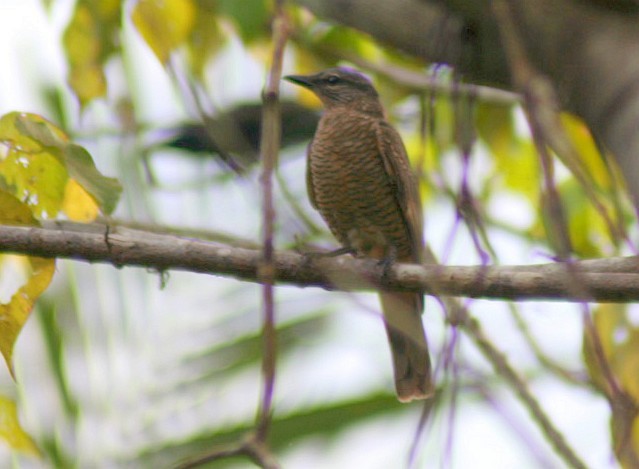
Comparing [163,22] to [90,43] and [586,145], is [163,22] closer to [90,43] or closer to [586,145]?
[90,43]

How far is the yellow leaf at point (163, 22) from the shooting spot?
3227 mm

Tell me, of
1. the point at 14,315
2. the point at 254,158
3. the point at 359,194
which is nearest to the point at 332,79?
the point at 359,194

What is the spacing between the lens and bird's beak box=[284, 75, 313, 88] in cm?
515

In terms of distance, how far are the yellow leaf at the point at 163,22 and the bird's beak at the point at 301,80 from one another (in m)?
1.18

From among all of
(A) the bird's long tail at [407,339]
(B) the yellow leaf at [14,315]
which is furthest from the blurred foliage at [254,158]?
(A) the bird's long tail at [407,339]

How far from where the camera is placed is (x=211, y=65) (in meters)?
4.28

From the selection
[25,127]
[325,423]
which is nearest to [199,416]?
[325,423]

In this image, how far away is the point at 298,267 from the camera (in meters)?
3.37

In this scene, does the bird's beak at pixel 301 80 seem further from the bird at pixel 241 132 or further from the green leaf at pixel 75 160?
the green leaf at pixel 75 160

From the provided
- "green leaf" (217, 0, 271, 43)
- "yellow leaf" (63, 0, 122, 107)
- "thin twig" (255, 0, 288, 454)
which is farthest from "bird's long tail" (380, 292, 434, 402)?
"thin twig" (255, 0, 288, 454)

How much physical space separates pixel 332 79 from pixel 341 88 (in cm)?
8

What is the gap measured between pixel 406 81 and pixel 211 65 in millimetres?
1010

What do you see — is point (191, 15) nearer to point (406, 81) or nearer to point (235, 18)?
point (235, 18)

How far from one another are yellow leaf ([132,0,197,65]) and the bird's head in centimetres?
139
